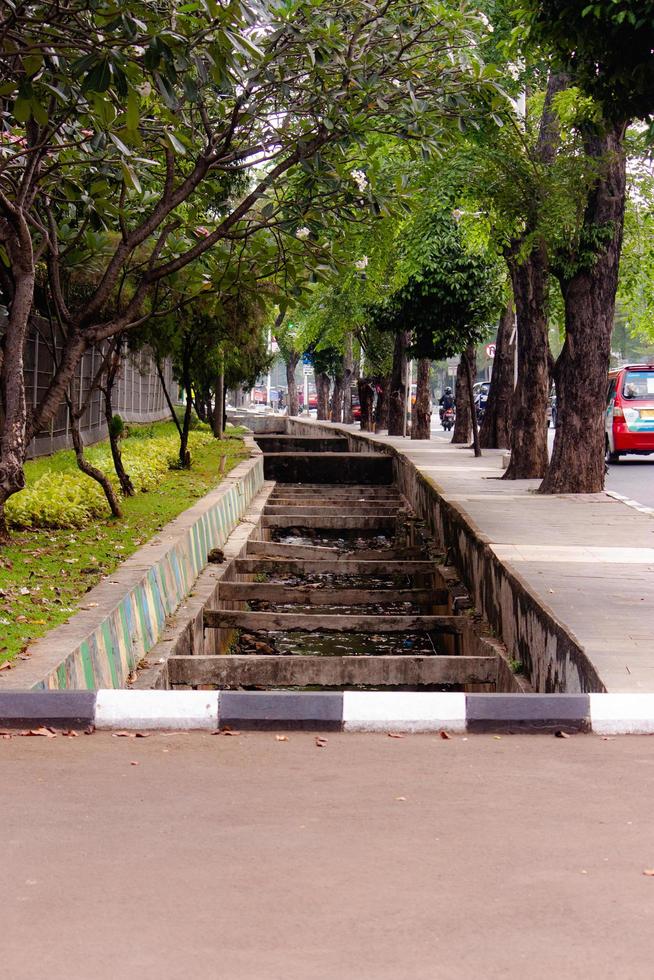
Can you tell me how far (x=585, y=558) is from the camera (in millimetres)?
10633

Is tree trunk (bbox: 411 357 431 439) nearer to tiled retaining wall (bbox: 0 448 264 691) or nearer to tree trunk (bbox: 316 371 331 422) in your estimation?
tiled retaining wall (bbox: 0 448 264 691)

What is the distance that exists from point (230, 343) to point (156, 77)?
16.2 m

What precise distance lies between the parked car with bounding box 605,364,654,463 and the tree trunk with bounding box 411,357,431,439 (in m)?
7.96

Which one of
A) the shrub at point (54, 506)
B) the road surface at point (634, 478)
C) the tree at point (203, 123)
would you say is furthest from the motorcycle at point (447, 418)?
the tree at point (203, 123)

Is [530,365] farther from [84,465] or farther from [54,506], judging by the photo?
[54,506]

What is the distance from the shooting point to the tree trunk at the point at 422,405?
35.2m

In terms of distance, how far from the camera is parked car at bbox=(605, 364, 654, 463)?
2703 cm

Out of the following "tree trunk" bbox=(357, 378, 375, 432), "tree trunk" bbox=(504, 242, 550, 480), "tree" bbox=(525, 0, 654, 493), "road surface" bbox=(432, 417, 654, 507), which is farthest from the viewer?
"tree trunk" bbox=(357, 378, 375, 432)

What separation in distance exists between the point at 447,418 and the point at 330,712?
47.0 meters

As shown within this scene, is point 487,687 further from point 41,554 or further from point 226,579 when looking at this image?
point 226,579

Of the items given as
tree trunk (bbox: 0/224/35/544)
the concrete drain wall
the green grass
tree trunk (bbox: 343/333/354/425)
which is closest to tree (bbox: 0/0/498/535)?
tree trunk (bbox: 0/224/35/544)

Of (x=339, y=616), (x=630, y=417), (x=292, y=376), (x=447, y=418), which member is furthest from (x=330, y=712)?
(x=292, y=376)

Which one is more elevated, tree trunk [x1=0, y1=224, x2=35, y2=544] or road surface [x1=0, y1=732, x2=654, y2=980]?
tree trunk [x1=0, y1=224, x2=35, y2=544]

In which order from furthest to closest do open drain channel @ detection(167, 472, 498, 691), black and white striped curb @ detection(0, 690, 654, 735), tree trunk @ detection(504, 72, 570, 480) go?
tree trunk @ detection(504, 72, 570, 480) < open drain channel @ detection(167, 472, 498, 691) < black and white striped curb @ detection(0, 690, 654, 735)
